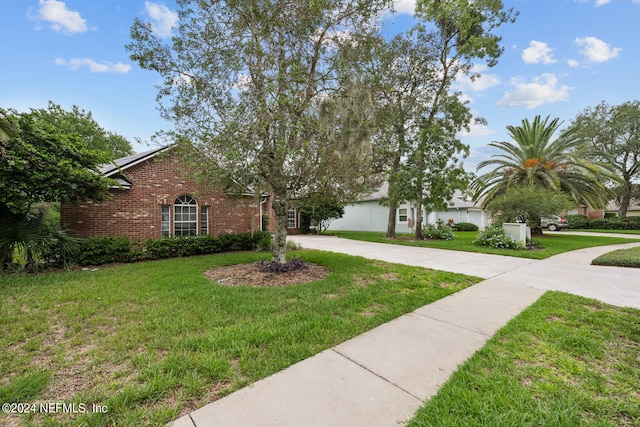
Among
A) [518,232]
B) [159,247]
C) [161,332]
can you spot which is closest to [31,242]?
[159,247]

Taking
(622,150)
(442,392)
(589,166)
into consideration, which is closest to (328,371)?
(442,392)

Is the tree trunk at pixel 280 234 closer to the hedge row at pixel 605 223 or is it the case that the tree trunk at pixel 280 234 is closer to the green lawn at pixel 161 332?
the green lawn at pixel 161 332

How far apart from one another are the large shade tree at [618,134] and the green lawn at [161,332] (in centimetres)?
3191

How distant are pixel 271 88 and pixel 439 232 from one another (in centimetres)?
1291

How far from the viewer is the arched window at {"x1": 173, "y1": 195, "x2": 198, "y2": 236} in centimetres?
1045

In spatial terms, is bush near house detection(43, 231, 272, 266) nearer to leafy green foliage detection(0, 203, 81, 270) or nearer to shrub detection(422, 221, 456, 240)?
leafy green foliage detection(0, 203, 81, 270)

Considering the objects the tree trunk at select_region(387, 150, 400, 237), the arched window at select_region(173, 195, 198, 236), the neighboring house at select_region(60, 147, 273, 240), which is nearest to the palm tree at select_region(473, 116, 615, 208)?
the tree trunk at select_region(387, 150, 400, 237)

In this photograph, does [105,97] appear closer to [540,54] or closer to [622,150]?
[540,54]

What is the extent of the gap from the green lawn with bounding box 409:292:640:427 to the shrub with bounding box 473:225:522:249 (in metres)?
7.78

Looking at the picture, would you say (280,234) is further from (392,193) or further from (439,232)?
(439,232)

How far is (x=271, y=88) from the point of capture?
5.13m

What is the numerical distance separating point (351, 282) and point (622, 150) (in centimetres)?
3546

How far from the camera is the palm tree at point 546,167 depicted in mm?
15312

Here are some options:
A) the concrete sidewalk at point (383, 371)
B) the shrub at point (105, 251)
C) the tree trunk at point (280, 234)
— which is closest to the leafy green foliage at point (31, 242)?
the shrub at point (105, 251)
